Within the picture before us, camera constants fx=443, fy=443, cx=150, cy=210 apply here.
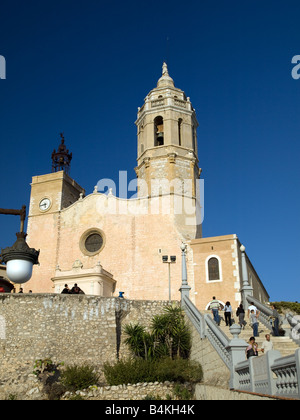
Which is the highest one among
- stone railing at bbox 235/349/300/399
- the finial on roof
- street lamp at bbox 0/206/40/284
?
the finial on roof

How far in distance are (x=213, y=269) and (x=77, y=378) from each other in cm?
1204

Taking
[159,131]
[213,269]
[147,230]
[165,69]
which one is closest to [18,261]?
[213,269]

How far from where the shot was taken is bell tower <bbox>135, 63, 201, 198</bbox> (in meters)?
30.4

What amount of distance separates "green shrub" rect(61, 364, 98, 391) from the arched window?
11.0 meters

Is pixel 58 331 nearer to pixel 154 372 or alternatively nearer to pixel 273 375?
pixel 154 372

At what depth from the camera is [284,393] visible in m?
8.14

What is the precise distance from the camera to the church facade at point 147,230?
86.5 ft

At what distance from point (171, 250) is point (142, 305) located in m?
8.19

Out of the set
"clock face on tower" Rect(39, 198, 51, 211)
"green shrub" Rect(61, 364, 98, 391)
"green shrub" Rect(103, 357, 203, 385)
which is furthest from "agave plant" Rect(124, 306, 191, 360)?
"clock face on tower" Rect(39, 198, 51, 211)

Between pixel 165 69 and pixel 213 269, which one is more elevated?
pixel 165 69

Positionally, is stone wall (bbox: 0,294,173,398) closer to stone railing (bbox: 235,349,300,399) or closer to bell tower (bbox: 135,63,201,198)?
stone railing (bbox: 235,349,300,399)

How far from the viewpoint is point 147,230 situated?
28.9 m

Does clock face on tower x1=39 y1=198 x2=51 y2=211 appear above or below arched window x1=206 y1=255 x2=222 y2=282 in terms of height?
above

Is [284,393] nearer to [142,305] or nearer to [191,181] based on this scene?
[142,305]
